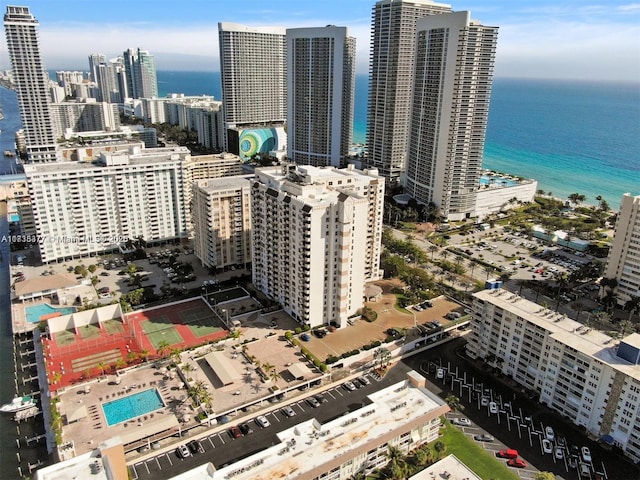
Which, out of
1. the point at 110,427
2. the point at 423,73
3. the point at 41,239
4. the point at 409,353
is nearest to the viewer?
the point at 110,427

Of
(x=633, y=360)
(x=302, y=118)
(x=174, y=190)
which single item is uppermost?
(x=302, y=118)

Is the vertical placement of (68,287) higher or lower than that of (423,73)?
lower

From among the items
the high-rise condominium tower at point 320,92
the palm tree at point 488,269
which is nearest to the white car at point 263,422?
the palm tree at point 488,269

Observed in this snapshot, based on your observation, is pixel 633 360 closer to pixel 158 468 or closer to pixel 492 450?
pixel 492 450

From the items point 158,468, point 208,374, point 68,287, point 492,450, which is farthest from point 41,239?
point 492,450

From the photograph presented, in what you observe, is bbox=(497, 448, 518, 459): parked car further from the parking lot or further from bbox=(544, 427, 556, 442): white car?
the parking lot

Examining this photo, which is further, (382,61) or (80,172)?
(382,61)

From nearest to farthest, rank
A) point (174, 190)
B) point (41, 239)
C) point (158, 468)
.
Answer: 1. point (158, 468)
2. point (41, 239)
3. point (174, 190)

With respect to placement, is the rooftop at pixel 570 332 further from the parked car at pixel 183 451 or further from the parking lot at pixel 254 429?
the parked car at pixel 183 451
